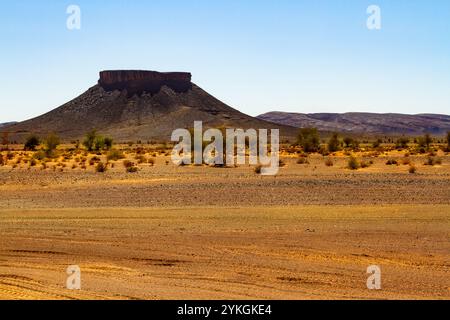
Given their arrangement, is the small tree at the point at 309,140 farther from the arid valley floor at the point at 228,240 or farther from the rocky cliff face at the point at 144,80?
the rocky cliff face at the point at 144,80

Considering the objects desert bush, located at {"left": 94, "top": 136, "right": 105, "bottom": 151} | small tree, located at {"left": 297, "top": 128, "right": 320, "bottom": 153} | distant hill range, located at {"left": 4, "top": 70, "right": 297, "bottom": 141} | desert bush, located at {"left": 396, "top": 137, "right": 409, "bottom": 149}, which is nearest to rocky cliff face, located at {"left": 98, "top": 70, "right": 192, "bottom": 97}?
distant hill range, located at {"left": 4, "top": 70, "right": 297, "bottom": 141}

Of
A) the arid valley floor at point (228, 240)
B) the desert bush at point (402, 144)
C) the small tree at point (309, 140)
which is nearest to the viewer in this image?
the arid valley floor at point (228, 240)

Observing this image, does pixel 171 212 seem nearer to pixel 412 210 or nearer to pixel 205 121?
pixel 412 210

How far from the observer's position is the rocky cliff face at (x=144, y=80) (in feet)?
520

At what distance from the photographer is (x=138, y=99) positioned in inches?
6058

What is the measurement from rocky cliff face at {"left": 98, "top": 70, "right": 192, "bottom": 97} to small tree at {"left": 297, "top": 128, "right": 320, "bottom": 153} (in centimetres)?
7738

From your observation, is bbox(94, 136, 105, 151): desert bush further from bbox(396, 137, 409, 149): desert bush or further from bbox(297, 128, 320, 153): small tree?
bbox(396, 137, 409, 149): desert bush

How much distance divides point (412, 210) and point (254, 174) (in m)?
18.7

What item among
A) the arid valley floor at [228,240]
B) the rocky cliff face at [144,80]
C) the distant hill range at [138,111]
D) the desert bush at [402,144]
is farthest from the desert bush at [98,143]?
the rocky cliff face at [144,80]

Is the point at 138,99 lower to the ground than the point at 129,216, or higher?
higher

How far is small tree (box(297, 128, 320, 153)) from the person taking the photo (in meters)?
77.0

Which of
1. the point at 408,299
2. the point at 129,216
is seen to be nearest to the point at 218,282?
the point at 408,299

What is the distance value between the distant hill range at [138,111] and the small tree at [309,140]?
50418 millimetres
